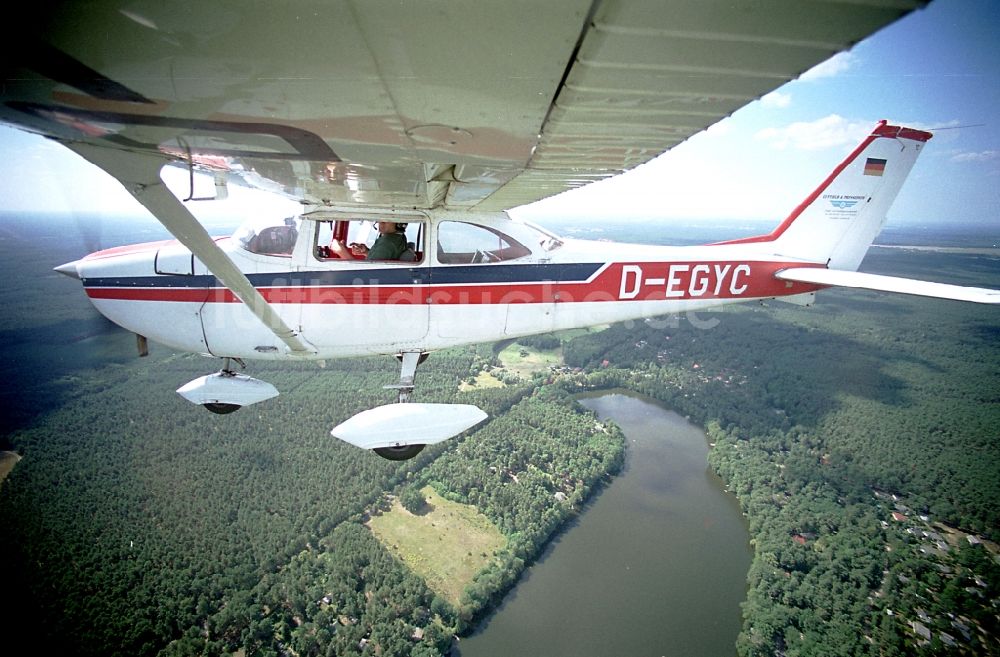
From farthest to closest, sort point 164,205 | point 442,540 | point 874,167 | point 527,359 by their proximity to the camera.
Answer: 1. point 527,359
2. point 442,540
3. point 874,167
4. point 164,205

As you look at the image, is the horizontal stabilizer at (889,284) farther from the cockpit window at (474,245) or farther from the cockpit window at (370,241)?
the cockpit window at (370,241)

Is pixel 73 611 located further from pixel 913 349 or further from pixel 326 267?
pixel 913 349

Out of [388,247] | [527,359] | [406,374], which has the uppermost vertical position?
[388,247]

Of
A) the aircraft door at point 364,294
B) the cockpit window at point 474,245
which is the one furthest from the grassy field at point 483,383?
the cockpit window at point 474,245

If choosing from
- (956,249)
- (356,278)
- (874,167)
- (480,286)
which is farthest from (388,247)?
(956,249)

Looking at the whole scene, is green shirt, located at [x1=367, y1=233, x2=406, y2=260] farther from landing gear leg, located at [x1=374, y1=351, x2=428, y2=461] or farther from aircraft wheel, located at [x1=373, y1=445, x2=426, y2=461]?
aircraft wheel, located at [x1=373, y1=445, x2=426, y2=461]

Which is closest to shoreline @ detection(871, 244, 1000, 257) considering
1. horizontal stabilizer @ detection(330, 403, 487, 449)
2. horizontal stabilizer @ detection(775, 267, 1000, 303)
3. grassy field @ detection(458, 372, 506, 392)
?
grassy field @ detection(458, 372, 506, 392)

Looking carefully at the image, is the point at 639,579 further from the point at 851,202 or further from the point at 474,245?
the point at 474,245
